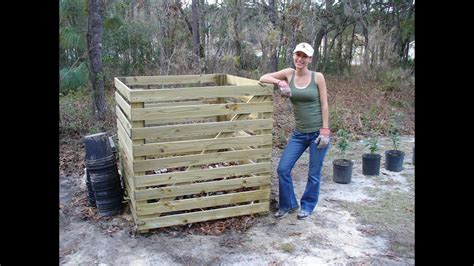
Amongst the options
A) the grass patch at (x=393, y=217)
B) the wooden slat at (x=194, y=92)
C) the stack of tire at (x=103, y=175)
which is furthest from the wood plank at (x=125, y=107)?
the grass patch at (x=393, y=217)

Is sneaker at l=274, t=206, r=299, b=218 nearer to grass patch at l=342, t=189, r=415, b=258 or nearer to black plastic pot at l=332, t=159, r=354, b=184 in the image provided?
grass patch at l=342, t=189, r=415, b=258

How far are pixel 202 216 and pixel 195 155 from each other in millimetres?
620

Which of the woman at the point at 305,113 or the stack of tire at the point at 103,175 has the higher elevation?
the woman at the point at 305,113

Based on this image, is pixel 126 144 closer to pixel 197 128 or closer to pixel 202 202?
pixel 197 128

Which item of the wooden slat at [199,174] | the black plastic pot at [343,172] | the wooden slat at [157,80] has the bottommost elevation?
the black plastic pot at [343,172]

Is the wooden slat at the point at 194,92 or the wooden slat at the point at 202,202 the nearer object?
the wooden slat at the point at 194,92

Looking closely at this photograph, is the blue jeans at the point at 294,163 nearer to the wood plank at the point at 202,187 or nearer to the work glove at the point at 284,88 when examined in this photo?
the wood plank at the point at 202,187

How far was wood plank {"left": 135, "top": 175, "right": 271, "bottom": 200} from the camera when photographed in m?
3.94

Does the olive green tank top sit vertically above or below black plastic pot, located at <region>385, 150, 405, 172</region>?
above

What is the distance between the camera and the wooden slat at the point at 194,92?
3729 millimetres

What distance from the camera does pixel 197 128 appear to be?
3.98 meters

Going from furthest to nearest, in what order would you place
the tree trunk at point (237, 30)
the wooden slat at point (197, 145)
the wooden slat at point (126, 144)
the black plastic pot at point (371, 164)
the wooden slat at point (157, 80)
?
the tree trunk at point (237, 30) < the black plastic pot at point (371, 164) < the wooden slat at point (157, 80) < the wooden slat at point (126, 144) < the wooden slat at point (197, 145)

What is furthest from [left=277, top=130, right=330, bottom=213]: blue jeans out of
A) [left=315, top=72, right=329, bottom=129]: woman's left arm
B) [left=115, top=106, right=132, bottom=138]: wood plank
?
[left=115, top=106, right=132, bottom=138]: wood plank

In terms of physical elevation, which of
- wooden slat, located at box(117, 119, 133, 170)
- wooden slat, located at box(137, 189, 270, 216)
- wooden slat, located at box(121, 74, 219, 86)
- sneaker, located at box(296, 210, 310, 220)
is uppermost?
wooden slat, located at box(121, 74, 219, 86)
